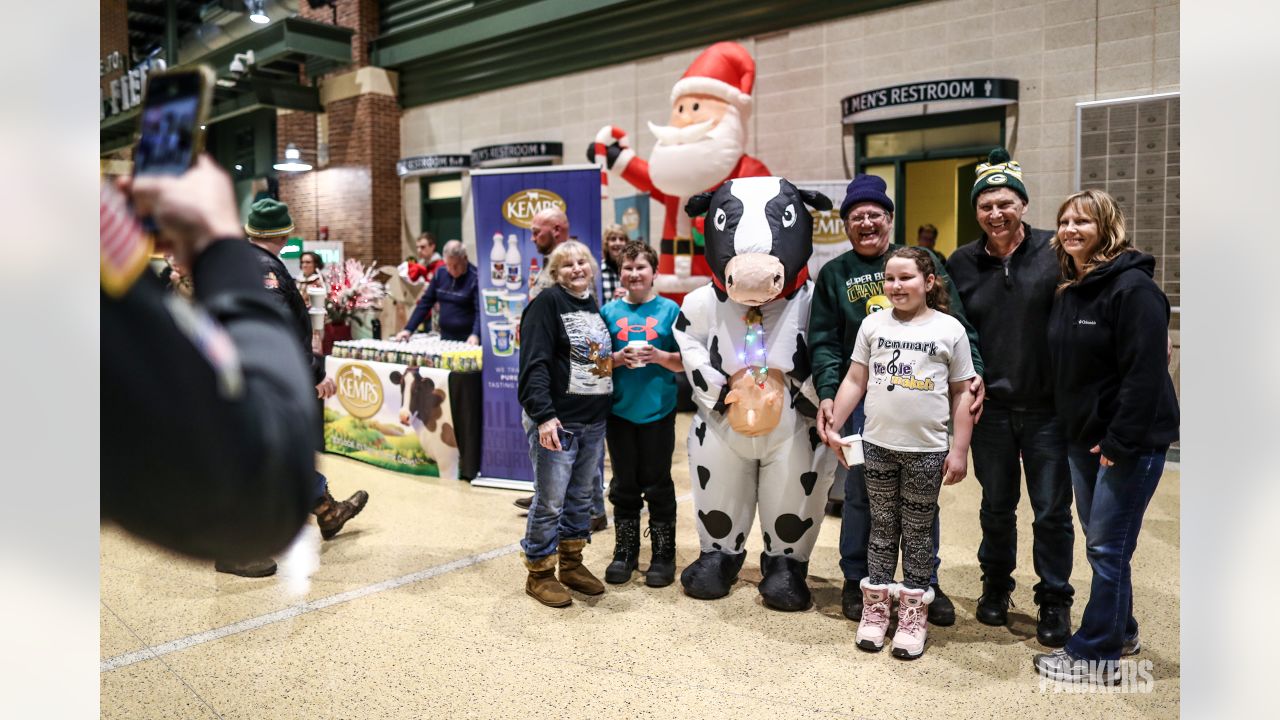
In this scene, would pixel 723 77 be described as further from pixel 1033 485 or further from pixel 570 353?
pixel 1033 485

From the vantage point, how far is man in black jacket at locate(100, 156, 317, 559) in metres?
0.70

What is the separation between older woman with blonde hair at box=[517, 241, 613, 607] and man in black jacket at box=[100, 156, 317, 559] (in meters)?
2.31

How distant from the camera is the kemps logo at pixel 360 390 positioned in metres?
5.32

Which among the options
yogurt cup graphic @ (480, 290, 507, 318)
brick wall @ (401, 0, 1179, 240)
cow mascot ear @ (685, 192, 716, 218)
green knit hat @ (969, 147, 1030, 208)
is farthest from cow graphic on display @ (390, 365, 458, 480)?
brick wall @ (401, 0, 1179, 240)

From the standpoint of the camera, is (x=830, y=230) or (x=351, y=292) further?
(x=830, y=230)

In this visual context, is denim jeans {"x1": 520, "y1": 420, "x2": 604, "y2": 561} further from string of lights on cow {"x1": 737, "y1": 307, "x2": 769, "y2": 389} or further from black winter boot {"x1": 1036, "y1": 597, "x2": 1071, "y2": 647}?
black winter boot {"x1": 1036, "y1": 597, "x2": 1071, "y2": 647}

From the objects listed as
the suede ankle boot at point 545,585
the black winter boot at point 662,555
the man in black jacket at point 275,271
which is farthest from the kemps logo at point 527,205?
the man in black jacket at point 275,271

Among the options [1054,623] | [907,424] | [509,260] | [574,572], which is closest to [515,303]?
[509,260]

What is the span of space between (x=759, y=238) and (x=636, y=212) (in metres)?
5.14

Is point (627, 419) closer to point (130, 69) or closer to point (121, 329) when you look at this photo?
point (130, 69)

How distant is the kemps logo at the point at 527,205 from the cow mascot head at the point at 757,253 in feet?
5.11

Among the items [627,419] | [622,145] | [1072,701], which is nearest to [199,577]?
[627,419]

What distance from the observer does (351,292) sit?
153 inches

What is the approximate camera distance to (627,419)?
3314 millimetres
